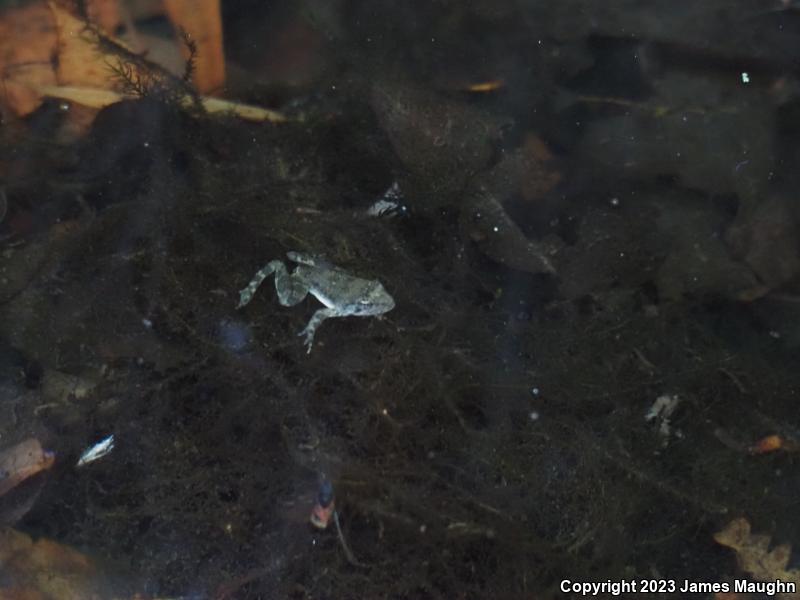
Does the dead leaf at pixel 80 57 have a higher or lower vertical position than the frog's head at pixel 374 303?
higher

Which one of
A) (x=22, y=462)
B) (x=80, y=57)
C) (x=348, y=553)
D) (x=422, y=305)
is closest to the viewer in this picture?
(x=348, y=553)

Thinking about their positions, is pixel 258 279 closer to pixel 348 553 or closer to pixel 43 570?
pixel 348 553

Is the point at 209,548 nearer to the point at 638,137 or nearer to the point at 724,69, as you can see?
the point at 638,137

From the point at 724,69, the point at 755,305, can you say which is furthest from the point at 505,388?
the point at 724,69

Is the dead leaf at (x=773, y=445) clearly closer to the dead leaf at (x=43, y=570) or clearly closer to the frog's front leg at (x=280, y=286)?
the frog's front leg at (x=280, y=286)

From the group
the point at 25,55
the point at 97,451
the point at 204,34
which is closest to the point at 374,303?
the point at 97,451

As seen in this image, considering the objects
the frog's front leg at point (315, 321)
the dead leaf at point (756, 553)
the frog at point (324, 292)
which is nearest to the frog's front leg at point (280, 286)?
the frog at point (324, 292)
